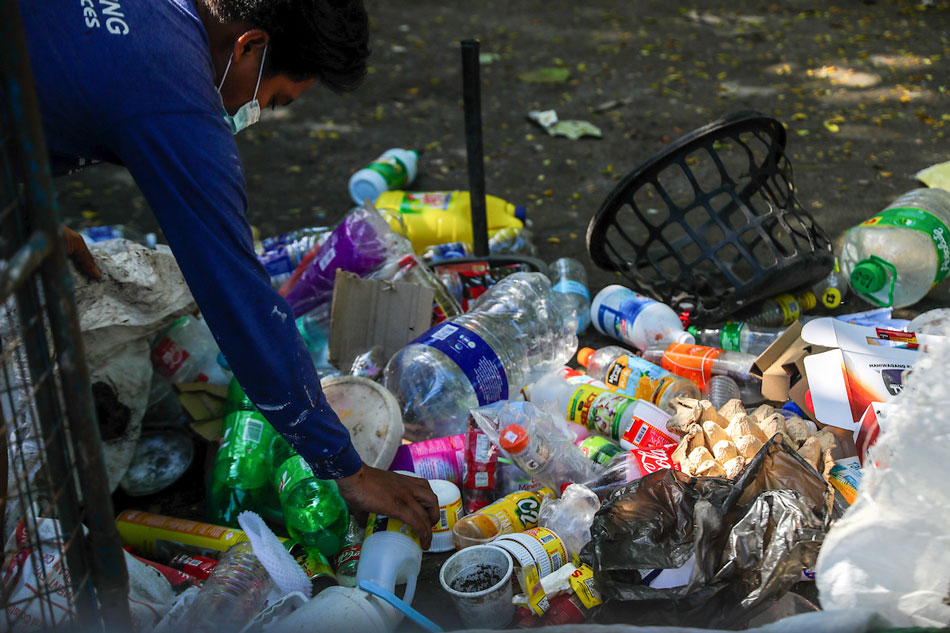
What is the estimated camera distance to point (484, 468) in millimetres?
2492

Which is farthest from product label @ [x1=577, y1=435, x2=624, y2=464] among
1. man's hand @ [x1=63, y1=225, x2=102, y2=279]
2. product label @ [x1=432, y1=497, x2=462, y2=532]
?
man's hand @ [x1=63, y1=225, x2=102, y2=279]

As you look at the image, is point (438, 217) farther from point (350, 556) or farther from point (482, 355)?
point (350, 556)

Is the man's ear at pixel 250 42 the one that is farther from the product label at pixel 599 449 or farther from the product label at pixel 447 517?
the product label at pixel 599 449

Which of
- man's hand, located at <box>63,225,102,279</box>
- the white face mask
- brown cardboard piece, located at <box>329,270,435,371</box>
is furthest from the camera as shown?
brown cardboard piece, located at <box>329,270,435,371</box>

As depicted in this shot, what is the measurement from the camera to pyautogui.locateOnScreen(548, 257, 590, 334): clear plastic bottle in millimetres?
3459

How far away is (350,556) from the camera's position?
87.8 inches

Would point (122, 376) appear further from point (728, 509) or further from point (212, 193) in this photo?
point (728, 509)

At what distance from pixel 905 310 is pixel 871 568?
227 cm

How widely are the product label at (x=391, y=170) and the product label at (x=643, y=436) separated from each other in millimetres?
2661

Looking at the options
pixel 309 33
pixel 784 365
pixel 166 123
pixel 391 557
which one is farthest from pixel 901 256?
pixel 166 123

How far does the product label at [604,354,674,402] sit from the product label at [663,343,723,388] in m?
0.08

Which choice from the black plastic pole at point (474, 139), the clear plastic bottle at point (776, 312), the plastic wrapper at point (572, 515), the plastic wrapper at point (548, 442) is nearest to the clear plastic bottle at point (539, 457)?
the plastic wrapper at point (548, 442)

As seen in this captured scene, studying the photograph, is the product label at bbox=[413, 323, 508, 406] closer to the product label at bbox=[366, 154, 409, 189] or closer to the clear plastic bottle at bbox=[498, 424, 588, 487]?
the clear plastic bottle at bbox=[498, 424, 588, 487]

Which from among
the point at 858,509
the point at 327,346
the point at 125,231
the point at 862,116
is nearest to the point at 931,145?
the point at 862,116
